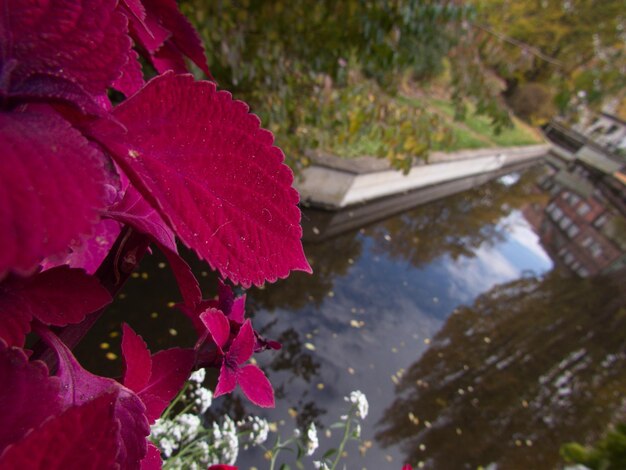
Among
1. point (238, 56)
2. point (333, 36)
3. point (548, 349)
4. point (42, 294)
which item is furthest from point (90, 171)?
point (548, 349)

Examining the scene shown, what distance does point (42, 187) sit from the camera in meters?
0.17

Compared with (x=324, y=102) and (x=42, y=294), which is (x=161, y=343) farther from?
(x=42, y=294)

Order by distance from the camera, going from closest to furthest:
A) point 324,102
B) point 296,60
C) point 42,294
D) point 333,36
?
point 42,294 < point 333,36 < point 296,60 < point 324,102

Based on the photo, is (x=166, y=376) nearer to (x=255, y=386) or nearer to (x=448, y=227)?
(x=255, y=386)

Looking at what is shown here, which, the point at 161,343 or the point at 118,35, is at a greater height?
the point at 118,35

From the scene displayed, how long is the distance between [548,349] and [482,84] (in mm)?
3397

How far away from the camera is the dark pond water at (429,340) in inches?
116

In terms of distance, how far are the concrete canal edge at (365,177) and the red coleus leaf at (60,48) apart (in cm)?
327

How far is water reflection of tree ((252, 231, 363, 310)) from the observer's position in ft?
11.8

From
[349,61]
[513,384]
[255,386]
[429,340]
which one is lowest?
[513,384]

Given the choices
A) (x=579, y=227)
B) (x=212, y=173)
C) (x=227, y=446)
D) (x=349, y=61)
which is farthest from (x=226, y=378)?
(x=579, y=227)

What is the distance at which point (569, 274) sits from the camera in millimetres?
7223

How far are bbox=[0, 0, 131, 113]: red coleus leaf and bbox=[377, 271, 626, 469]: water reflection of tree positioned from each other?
320 centimetres

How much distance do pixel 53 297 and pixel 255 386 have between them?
0.98ft
